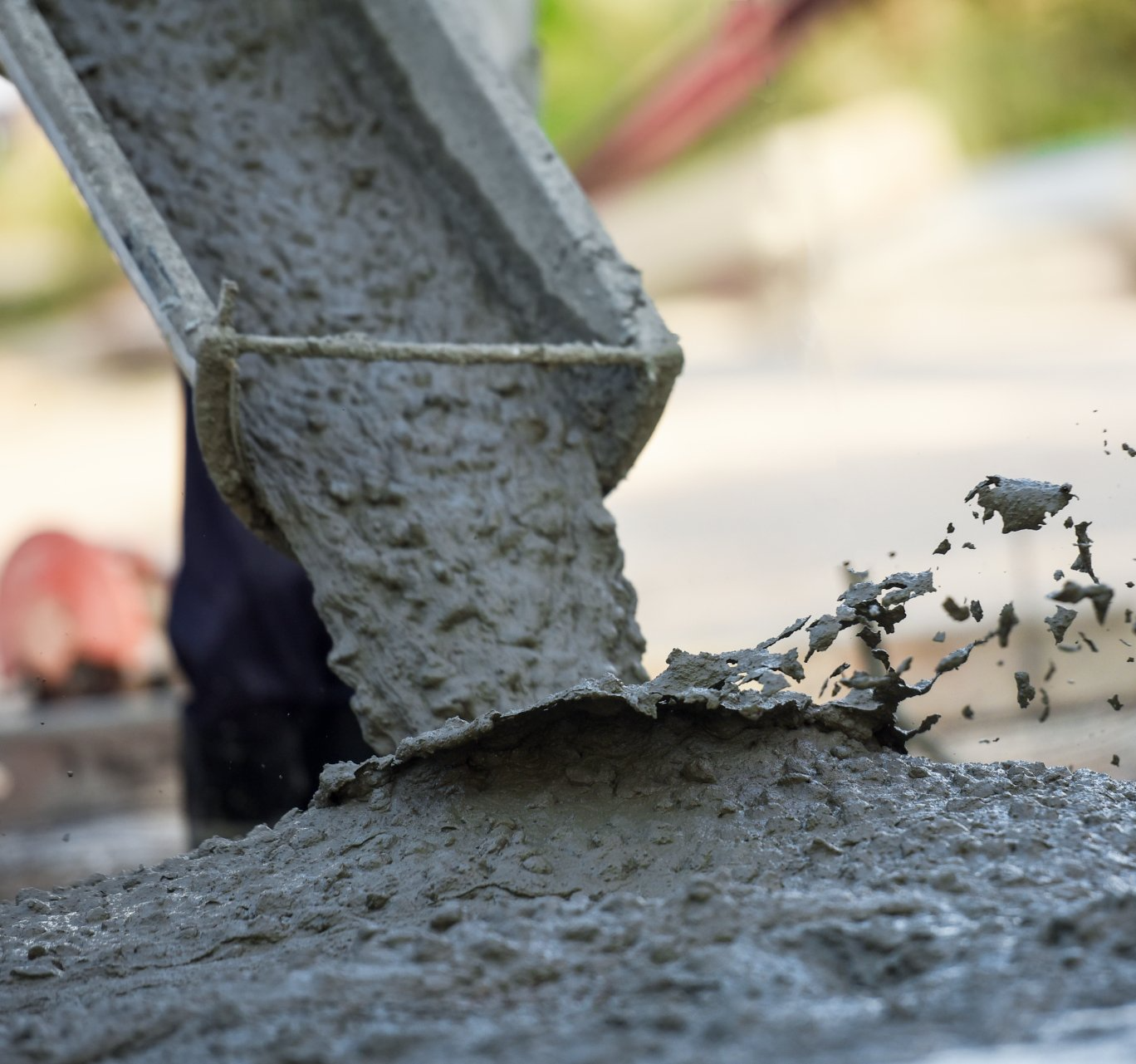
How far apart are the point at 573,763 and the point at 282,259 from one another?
32.9 inches

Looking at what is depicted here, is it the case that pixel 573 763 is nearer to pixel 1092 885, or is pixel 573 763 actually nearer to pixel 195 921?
pixel 195 921

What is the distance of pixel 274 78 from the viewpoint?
198 cm

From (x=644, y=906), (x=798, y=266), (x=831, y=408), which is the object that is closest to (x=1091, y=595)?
(x=644, y=906)

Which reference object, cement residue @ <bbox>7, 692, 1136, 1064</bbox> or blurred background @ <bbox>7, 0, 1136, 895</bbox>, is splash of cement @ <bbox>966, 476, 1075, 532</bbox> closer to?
cement residue @ <bbox>7, 692, 1136, 1064</bbox>

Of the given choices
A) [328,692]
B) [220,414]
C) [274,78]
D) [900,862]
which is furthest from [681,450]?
[900,862]

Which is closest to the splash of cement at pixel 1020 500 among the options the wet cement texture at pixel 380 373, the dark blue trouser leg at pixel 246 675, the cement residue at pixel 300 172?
the wet cement texture at pixel 380 373

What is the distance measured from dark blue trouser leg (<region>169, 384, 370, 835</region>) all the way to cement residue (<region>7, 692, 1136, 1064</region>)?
3.57 ft

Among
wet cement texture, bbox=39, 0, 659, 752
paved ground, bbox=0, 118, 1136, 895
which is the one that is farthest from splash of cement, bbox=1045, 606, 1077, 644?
paved ground, bbox=0, 118, 1136, 895

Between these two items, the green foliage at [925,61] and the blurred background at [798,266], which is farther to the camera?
the green foliage at [925,61]

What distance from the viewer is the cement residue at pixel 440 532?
1584 millimetres

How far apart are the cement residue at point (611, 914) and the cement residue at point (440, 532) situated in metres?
0.21

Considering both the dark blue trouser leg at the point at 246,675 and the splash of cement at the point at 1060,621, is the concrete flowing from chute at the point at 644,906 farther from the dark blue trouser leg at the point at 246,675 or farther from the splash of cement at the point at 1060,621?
the dark blue trouser leg at the point at 246,675

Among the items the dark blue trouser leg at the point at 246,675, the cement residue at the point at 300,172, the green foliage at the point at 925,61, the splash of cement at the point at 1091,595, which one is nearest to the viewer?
the splash of cement at the point at 1091,595

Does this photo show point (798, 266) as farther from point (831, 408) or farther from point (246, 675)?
point (246, 675)
